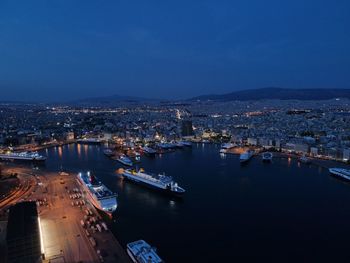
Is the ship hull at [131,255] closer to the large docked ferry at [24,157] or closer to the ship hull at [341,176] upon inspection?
the ship hull at [341,176]

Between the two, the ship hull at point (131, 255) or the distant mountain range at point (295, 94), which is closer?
the ship hull at point (131, 255)

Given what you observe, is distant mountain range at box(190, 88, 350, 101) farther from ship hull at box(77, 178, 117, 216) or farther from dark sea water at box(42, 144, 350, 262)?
ship hull at box(77, 178, 117, 216)

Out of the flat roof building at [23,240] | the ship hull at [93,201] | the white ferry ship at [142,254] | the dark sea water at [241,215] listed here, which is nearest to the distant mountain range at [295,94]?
the dark sea water at [241,215]

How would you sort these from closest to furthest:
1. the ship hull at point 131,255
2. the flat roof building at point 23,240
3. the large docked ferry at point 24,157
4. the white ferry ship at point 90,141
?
1. the flat roof building at point 23,240
2. the ship hull at point 131,255
3. the large docked ferry at point 24,157
4. the white ferry ship at point 90,141

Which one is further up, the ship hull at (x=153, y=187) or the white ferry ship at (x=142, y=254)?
the white ferry ship at (x=142, y=254)

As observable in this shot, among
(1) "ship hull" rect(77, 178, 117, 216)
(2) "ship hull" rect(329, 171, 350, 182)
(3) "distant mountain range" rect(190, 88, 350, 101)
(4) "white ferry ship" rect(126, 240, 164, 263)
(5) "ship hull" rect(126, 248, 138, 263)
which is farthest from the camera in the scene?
(3) "distant mountain range" rect(190, 88, 350, 101)

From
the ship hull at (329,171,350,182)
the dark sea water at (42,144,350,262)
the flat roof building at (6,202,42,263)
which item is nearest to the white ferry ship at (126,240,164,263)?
the dark sea water at (42,144,350,262)

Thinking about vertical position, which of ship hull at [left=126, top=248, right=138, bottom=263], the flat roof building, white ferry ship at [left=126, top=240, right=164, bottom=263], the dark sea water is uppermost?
the flat roof building
